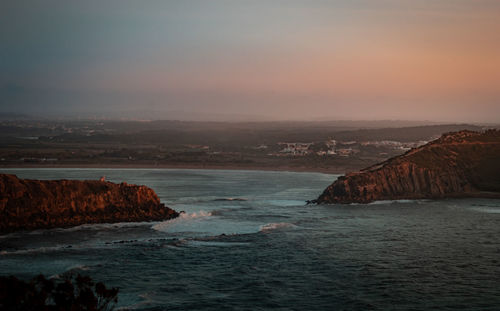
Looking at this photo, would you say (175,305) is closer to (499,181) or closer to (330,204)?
(330,204)

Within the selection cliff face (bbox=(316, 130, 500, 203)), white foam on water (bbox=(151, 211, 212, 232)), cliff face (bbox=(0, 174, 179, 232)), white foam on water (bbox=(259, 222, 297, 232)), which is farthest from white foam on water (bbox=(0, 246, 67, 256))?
cliff face (bbox=(316, 130, 500, 203))

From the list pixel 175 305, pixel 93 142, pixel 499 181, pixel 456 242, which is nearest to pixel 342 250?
pixel 456 242

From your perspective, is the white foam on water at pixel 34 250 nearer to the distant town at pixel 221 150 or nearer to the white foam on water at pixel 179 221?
the white foam on water at pixel 179 221

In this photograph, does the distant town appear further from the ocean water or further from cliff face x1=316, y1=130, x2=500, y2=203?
the ocean water

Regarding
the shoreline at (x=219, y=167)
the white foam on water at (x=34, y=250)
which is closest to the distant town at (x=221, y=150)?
the shoreline at (x=219, y=167)

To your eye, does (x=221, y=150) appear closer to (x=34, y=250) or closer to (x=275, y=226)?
(x=275, y=226)

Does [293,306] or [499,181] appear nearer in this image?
[293,306]

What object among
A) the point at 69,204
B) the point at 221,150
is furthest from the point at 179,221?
the point at 221,150
